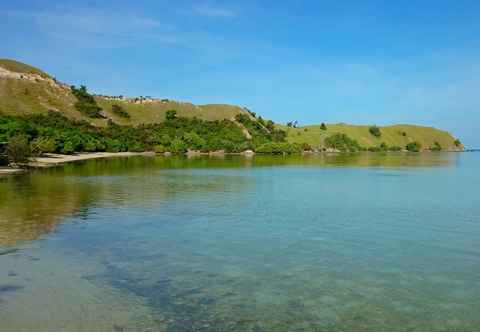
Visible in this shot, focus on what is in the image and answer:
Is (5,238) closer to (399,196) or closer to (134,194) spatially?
(134,194)

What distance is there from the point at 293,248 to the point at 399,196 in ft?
71.3

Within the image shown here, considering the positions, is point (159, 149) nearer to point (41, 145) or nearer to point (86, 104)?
point (86, 104)

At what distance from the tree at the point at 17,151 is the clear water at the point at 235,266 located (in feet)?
96.5

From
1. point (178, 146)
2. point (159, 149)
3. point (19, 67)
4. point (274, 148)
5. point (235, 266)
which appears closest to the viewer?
point (235, 266)

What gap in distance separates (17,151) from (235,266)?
5299 cm

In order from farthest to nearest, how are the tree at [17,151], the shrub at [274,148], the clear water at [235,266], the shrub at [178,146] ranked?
the shrub at [274,148], the shrub at [178,146], the tree at [17,151], the clear water at [235,266]

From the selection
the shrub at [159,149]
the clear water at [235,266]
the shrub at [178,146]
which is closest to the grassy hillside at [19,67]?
the shrub at [159,149]

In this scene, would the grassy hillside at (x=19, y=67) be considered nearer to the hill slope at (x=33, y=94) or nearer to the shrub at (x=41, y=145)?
the hill slope at (x=33, y=94)

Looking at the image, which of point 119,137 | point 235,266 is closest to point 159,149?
point 119,137

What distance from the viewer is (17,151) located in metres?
59.3

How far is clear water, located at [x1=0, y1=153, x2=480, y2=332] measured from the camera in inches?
431

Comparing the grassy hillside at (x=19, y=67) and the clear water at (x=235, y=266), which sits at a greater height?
the grassy hillside at (x=19, y=67)

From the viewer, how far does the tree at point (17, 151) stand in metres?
57.8

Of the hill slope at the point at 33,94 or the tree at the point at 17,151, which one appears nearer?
the tree at the point at 17,151
